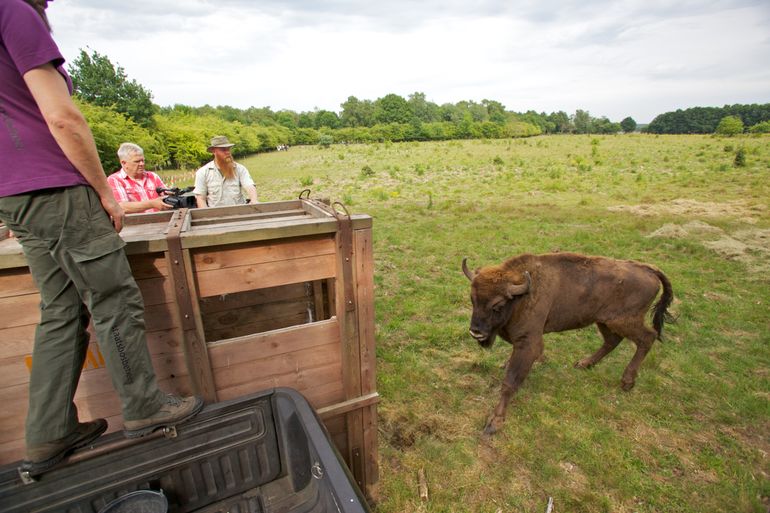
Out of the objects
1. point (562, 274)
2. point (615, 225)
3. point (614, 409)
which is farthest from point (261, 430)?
point (615, 225)

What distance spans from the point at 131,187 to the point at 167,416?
133 inches

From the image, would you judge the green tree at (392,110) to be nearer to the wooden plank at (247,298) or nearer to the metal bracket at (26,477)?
the wooden plank at (247,298)

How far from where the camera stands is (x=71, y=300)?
5.48 ft

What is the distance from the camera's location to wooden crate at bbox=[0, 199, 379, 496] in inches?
72.9

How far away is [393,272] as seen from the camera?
23.8 feet

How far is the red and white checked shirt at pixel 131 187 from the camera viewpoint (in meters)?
4.11

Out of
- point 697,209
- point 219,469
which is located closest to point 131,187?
point 219,469

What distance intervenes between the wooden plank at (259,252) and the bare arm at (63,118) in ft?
1.93

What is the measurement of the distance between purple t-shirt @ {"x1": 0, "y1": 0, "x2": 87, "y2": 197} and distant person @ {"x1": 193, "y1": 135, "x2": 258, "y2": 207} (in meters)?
3.06

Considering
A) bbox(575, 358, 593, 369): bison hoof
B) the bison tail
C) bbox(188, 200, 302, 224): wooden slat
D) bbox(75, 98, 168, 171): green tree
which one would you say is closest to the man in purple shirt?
bbox(188, 200, 302, 224): wooden slat

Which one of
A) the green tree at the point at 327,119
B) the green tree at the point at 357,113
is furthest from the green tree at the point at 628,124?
the green tree at the point at 327,119

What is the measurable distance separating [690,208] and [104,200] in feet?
48.9

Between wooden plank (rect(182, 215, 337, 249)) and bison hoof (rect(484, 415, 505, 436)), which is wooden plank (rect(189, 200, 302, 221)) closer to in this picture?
wooden plank (rect(182, 215, 337, 249))

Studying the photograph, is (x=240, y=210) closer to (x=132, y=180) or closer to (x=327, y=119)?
(x=132, y=180)
